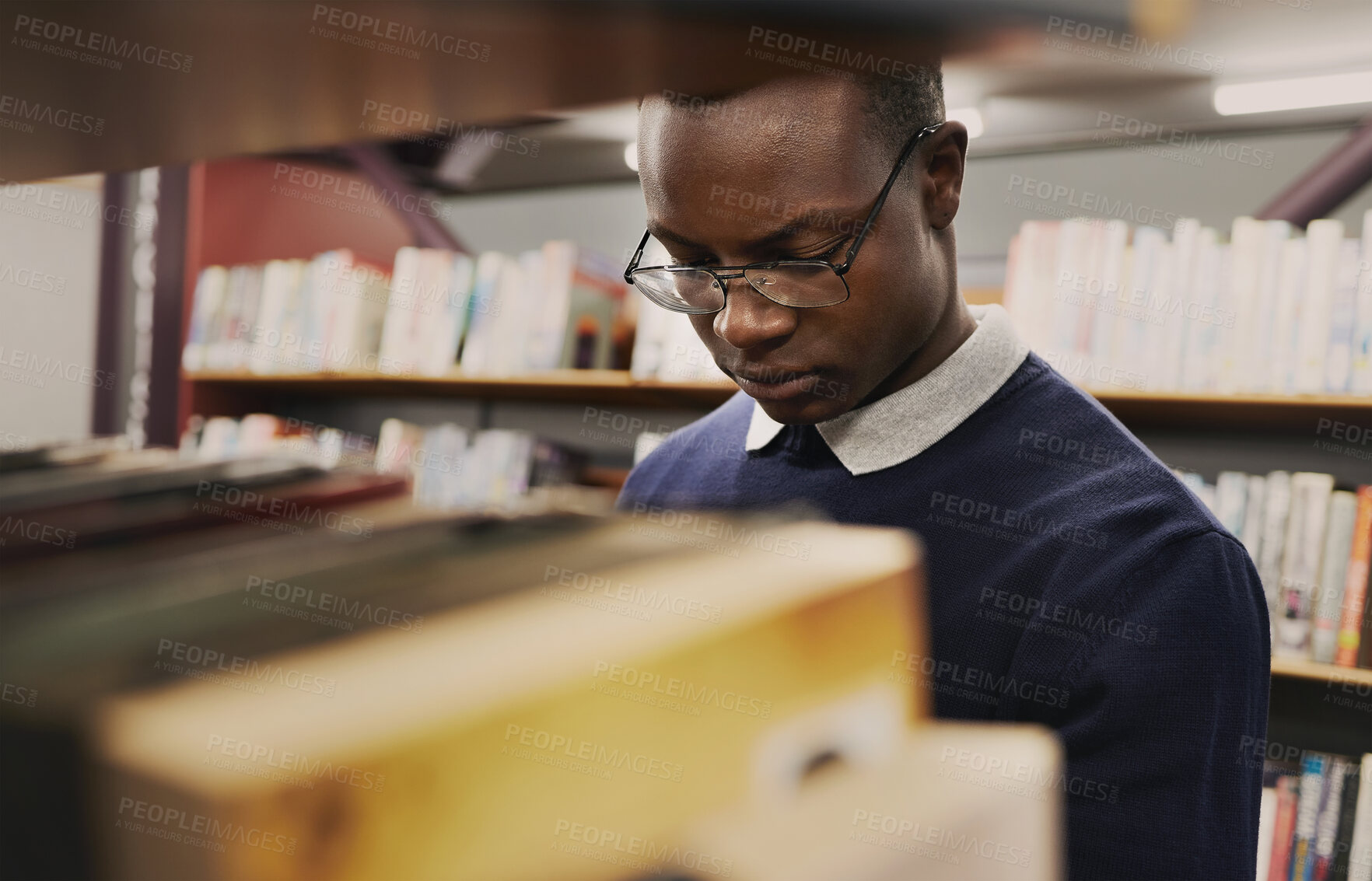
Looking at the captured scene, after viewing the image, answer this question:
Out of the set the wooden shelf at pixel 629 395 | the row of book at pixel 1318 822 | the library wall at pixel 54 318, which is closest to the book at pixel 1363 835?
the row of book at pixel 1318 822

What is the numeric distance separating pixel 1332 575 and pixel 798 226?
1570mm

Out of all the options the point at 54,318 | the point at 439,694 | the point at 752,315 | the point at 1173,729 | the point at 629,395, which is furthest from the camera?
the point at 54,318

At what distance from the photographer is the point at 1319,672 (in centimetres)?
174

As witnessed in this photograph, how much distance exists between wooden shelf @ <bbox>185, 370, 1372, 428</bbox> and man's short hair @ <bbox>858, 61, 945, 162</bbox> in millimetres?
1261

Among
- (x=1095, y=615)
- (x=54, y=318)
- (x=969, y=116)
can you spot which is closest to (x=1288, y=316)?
(x=969, y=116)

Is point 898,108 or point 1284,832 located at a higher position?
point 898,108

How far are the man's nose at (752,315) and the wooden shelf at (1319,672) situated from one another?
4.80ft

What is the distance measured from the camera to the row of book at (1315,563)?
5.78 feet

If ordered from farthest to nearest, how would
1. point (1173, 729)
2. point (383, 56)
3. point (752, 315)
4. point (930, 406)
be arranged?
point (930, 406) < point (752, 315) < point (1173, 729) < point (383, 56)

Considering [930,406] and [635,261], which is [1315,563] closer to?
[930,406]

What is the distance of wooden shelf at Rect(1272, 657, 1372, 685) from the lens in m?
1.74

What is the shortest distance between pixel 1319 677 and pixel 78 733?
2076mm

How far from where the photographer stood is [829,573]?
0.17 m

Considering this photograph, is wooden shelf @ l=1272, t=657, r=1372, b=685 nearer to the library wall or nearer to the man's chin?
the man's chin
